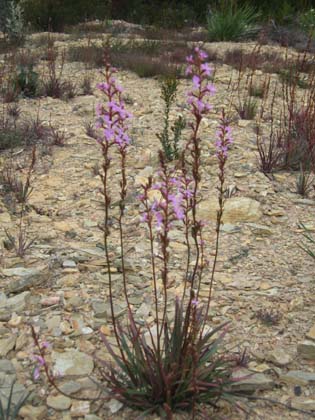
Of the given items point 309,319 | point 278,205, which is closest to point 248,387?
point 309,319

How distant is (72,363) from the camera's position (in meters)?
2.54

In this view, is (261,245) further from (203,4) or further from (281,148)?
(203,4)

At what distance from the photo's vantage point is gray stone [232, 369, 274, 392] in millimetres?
2366

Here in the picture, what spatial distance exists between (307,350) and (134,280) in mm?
1103

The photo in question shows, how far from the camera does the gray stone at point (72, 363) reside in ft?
8.19

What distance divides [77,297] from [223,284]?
0.86m

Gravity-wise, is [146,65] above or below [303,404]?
above

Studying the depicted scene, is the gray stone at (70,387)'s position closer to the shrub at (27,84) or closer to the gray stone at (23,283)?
the gray stone at (23,283)

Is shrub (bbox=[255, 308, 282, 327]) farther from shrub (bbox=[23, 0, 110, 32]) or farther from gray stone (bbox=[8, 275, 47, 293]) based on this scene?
shrub (bbox=[23, 0, 110, 32])

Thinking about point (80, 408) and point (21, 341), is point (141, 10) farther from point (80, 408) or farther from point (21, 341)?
point (80, 408)

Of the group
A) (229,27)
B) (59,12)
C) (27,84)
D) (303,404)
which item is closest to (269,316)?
(303,404)

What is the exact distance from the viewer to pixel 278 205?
4352mm

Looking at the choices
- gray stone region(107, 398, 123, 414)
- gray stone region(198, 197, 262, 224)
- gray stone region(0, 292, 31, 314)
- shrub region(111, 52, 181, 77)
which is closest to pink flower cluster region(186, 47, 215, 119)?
gray stone region(107, 398, 123, 414)

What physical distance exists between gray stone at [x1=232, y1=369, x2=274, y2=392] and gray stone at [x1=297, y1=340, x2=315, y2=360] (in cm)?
27
